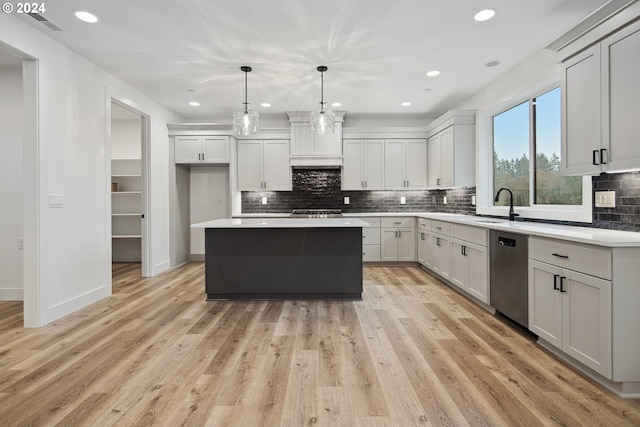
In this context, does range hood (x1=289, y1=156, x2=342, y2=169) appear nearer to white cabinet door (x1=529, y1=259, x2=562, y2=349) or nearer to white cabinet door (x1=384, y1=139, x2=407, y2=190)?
white cabinet door (x1=384, y1=139, x2=407, y2=190)

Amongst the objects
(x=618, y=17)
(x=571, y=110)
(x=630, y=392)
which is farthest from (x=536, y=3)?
(x=630, y=392)

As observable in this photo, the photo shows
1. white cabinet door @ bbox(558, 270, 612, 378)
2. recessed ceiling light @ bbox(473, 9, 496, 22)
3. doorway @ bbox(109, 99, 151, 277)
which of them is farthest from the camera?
doorway @ bbox(109, 99, 151, 277)

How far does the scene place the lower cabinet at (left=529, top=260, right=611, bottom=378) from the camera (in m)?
1.92

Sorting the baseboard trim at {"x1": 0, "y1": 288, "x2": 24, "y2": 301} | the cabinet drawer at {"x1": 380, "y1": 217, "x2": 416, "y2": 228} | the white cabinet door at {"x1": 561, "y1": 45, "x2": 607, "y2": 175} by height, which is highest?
the white cabinet door at {"x1": 561, "y1": 45, "x2": 607, "y2": 175}

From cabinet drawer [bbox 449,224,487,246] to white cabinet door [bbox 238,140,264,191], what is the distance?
10.8 feet

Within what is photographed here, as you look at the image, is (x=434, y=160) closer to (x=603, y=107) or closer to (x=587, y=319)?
(x=603, y=107)

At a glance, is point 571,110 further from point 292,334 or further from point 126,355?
point 126,355

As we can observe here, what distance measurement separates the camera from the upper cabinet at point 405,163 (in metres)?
5.90

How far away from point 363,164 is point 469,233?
2642 millimetres

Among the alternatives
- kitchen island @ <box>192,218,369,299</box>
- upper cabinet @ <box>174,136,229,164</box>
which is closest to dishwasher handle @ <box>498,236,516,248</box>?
kitchen island @ <box>192,218,369,299</box>

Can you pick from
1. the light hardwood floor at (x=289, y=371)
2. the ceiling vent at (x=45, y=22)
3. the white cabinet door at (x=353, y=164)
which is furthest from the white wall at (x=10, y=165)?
the white cabinet door at (x=353, y=164)

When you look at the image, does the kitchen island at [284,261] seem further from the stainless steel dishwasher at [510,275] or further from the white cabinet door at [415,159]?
the white cabinet door at [415,159]

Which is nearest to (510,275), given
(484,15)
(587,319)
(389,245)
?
(587,319)

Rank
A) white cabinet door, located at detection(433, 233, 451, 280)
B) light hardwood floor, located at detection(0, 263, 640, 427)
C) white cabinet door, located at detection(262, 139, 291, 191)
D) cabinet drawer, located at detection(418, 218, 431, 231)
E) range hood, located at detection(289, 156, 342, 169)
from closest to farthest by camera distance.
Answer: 1. light hardwood floor, located at detection(0, 263, 640, 427)
2. white cabinet door, located at detection(433, 233, 451, 280)
3. cabinet drawer, located at detection(418, 218, 431, 231)
4. range hood, located at detection(289, 156, 342, 169)
5. white cabinet door, located at detection(262, 139, 291, 191)
